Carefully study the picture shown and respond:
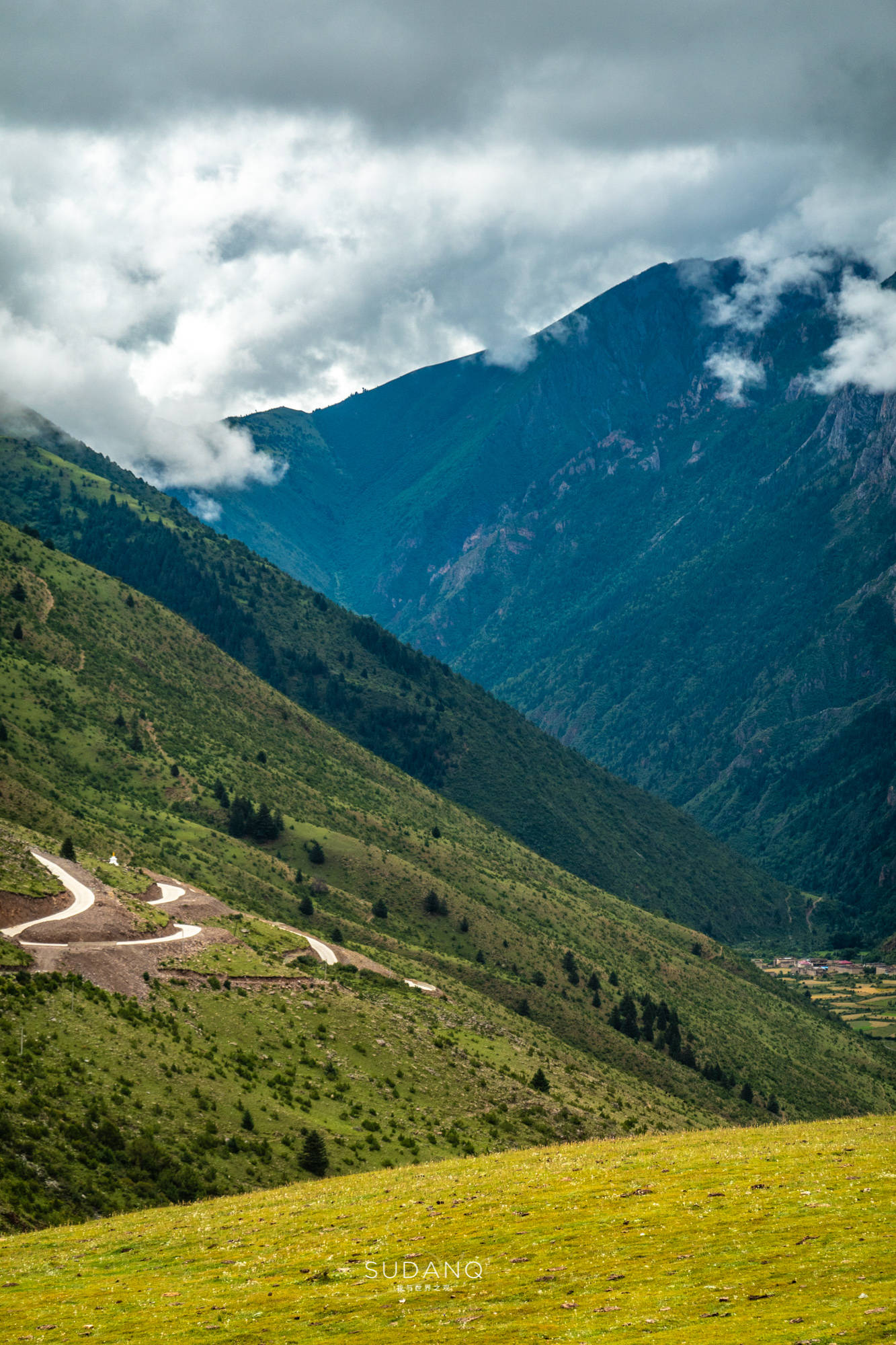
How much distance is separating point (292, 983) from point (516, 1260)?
2278 inches

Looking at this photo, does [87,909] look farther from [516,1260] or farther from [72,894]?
[516,1260]

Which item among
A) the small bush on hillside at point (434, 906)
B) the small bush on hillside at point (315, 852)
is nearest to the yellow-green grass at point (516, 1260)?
the small bush on hillside at point (315, 852)

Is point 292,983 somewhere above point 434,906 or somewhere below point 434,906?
above

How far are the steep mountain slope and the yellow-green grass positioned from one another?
39.9ft

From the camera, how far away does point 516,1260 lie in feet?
104

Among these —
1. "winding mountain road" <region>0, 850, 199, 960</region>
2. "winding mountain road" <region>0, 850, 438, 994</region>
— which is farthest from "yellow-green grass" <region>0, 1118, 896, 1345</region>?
"winding mountain road" <region>0, 850, 438, 994</region>

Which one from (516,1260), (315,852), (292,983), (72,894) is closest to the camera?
(516,1260)

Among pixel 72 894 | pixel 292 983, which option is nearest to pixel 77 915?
pixel 72 894

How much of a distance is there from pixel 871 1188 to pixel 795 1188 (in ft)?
9.03

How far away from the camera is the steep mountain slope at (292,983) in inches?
2387

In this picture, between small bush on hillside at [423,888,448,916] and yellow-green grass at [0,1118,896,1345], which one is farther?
small bush on hillside at [423,888,448,916]

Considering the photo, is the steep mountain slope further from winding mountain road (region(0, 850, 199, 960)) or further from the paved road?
the paved road

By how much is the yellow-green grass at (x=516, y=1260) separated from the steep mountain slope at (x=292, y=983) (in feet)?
39.9

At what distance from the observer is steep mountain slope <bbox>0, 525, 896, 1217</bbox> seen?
60.6 meters
